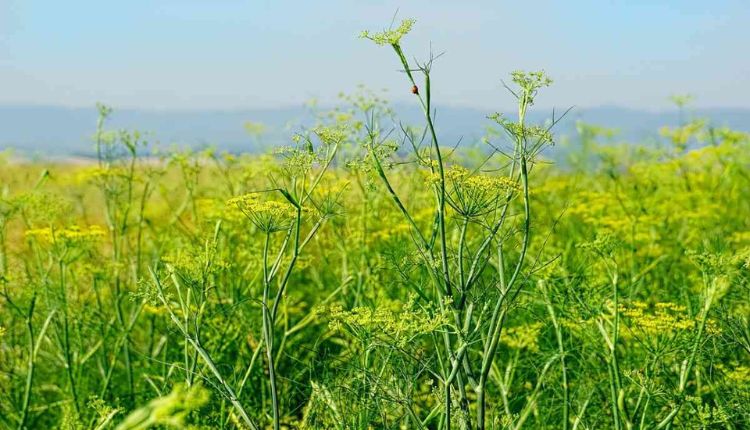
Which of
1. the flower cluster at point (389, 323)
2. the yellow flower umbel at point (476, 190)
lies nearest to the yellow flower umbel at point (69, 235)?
the flower cluster at point (389, 323)

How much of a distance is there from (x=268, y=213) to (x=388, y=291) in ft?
8.64

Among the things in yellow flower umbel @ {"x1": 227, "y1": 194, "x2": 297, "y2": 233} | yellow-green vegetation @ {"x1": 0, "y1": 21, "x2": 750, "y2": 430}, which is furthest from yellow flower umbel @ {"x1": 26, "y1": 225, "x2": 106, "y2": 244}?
yellow flower umbel @ {"x1": 227, "y1": 194, "x2": 297, "y2": 233}

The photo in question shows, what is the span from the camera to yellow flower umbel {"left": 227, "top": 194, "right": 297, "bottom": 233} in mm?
3258

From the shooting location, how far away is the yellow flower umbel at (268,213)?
3.26m

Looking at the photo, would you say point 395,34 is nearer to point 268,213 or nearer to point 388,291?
point 268,213

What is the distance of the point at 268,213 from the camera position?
333 centimetres

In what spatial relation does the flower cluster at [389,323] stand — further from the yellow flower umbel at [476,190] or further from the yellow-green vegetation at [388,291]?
the yellow flower umbel at [476,190]

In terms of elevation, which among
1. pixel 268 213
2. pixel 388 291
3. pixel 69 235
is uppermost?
pixel 268 213

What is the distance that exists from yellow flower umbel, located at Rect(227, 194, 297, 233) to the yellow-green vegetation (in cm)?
2

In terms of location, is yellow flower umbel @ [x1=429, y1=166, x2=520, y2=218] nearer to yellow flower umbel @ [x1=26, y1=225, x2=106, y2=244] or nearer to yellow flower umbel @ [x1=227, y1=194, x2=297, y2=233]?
yellow flower umbel @ [x1=227, y1=194, x2=297, y2=233]

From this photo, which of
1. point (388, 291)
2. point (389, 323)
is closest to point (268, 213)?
point (389, 323)

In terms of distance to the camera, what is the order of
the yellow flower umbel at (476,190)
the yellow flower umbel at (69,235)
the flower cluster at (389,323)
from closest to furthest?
the flower cluster at (389,323)
the yellow flower umbel at (476,190)
the yellow flower umbel at (69,235)

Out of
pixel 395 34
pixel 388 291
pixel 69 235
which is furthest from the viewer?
pixel 388 291

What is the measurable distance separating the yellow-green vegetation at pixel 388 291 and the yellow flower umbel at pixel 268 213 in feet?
0.06
